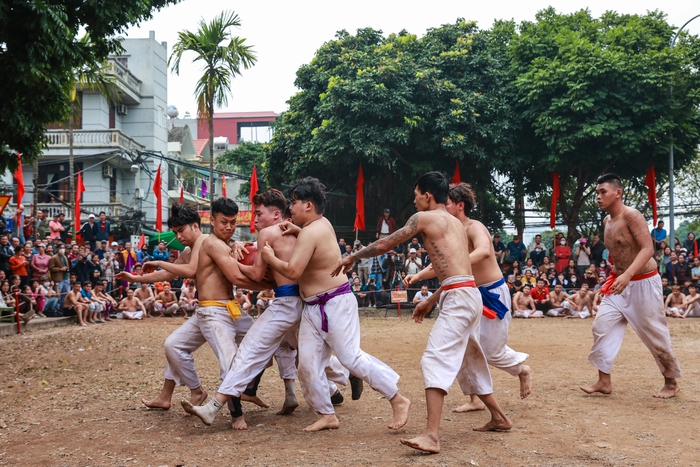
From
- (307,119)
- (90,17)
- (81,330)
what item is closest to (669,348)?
(90,17)

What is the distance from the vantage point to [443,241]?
5207 millimetres

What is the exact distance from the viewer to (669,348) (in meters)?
6.92

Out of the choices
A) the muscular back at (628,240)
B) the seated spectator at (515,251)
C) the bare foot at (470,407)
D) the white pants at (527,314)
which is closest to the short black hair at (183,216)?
the bare foot at (470,407)

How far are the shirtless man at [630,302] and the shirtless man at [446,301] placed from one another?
2071 mm

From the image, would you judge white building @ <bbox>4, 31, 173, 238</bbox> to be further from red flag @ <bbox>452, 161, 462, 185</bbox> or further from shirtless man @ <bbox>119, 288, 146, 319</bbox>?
red flag @ <bbox>452, 161, 462, 185</bbox>

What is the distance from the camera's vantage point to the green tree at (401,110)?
2358 cm

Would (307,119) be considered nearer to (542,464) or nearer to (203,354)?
(203,354)

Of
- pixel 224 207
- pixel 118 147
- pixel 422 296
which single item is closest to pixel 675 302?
pixel 422 296

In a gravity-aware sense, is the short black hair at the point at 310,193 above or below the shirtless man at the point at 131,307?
above

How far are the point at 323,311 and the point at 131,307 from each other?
48.5 ft

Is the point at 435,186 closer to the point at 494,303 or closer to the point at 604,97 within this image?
the point at 494,303

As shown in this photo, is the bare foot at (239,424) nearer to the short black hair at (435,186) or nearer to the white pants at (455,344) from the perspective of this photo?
the white pants at (455,344)

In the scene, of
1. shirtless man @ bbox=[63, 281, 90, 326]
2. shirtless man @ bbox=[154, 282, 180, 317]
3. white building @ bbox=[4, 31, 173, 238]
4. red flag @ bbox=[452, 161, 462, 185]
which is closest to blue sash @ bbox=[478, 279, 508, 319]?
shirtless man @ bbox=[63, 281, 90, 326]

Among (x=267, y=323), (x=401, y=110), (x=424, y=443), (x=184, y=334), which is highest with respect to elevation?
(x=401, y=110)
